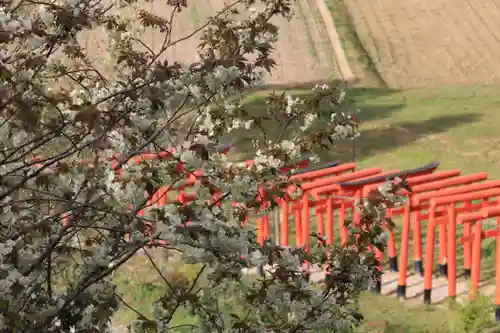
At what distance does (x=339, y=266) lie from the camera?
489 cm

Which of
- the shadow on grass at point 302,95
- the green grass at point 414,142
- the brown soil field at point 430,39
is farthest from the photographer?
the brown soil field at point 430,39

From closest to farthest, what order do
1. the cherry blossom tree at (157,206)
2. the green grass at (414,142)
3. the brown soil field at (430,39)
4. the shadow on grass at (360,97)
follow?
the cherry blossom tree at (157,206) → the green grass at (414,142) → the shadow on grass at (360,97) → the brown soil field at (430,39)

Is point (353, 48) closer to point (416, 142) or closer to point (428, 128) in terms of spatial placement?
point (428, 128)

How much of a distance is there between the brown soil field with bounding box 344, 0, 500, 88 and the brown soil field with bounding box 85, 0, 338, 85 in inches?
57.8

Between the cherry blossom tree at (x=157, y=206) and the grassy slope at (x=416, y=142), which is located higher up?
the cherry blossom tree at (x=157, y=206)

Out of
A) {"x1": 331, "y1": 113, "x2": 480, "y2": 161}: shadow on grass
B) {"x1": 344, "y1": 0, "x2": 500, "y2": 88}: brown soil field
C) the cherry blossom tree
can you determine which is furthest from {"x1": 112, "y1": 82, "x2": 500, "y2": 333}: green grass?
the cherry blossom tree

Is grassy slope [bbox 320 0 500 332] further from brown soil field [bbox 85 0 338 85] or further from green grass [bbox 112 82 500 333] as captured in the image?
brown soil field [bbox 85 0 338 85]

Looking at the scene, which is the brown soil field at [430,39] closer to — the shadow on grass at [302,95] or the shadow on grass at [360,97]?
the shadow on grass at [360,97]

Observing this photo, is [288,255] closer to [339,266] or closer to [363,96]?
[339,266]

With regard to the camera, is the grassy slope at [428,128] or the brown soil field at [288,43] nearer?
the grassy slope at [428,128]

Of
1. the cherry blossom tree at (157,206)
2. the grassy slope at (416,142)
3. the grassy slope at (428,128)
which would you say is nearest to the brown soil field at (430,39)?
the grassy slope at (416,142)

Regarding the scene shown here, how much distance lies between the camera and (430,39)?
32469 mm

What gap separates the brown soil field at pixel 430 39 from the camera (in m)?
29.4

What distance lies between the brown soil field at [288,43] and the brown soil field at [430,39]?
4.82 feet
